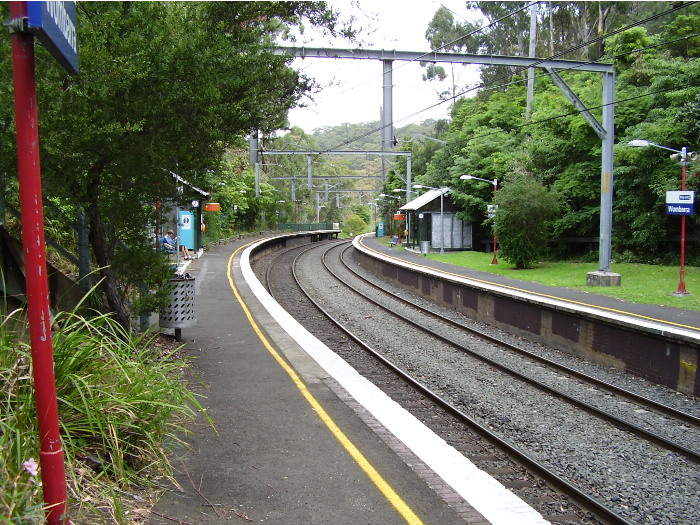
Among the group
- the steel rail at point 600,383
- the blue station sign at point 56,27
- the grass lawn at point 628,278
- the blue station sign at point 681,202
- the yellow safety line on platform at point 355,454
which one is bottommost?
the steel rail at point 600,383

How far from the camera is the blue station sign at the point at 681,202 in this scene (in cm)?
1756

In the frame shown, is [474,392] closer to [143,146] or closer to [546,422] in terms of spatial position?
[546,422]

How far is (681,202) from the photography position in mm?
17656

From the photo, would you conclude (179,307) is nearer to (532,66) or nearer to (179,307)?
(179,307)

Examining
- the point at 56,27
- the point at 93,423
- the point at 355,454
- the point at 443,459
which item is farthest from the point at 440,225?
the point at 56,27

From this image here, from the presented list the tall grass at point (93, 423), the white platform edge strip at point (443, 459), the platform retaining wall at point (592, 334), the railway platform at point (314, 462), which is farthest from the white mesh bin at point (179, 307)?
the platform retaining wall at point (592, 334)

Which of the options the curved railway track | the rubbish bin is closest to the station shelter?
the curved railway track

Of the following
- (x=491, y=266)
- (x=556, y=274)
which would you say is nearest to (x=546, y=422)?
(x=556, y=274)

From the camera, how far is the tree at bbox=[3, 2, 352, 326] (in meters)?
7.32

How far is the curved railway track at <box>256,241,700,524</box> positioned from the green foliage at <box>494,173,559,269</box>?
325 inches

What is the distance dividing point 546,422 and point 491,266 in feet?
71.9

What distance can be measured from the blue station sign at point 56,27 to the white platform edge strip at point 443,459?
402cm

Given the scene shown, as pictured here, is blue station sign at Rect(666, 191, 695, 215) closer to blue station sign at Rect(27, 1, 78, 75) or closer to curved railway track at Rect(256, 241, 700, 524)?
curved railway track at Rect(256, 241, 700, 524)

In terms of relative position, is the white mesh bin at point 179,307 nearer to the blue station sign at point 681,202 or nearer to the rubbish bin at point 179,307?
the rubbish bin at point 179,307
